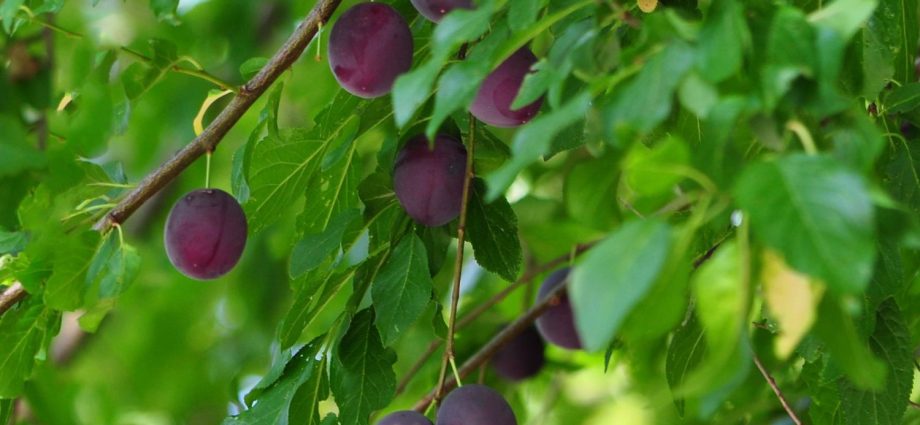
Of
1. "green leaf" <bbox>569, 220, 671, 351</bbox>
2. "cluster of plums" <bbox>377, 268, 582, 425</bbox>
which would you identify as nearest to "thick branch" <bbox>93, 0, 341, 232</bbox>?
"cluster of plums" <bbox>377, 268, 582, 425</bbox>

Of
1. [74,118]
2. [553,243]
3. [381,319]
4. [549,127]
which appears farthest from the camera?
[553,243]

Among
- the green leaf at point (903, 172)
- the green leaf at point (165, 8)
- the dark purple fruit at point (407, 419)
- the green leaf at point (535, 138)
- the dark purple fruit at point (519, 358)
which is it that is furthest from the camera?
the dark purple fruit at point (519, 358)

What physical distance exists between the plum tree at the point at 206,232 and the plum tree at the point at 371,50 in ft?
0.58

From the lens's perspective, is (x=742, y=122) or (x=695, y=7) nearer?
(x=742, y=122)

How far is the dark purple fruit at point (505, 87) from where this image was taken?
1.15 metres

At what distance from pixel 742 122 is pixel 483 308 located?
114 cm

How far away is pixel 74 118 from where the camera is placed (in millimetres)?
1324

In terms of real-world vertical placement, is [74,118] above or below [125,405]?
above

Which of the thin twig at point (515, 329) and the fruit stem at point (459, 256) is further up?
the fruit stem at point (459, 256)

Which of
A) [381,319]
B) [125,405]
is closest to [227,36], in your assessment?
[125,405]

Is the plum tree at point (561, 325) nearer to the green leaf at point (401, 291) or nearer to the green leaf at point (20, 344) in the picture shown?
the green leaf at point (401, 291)

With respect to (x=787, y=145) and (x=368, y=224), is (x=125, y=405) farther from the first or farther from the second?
(x=787, y=145)

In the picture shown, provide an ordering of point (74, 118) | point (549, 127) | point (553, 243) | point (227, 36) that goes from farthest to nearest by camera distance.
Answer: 1. point (227, 36)
2. point (553, 243)
3. point (74, 118)
4. point (549, 127)

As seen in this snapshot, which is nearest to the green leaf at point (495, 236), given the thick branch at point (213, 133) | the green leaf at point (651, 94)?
the thick branch at point (213, 133)
